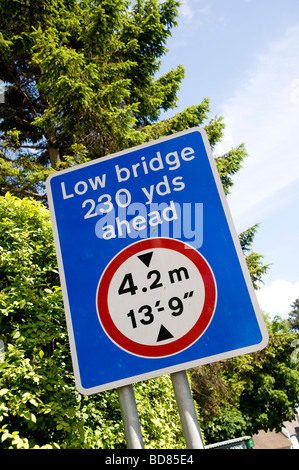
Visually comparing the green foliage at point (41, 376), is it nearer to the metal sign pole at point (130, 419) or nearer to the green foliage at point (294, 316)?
the metal sign pole at point (130, 419)

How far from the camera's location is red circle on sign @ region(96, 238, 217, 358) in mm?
1414

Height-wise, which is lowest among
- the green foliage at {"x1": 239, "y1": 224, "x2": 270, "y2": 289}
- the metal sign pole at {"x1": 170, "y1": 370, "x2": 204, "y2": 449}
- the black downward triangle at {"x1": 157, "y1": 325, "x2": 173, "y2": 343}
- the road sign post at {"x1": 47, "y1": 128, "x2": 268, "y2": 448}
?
the metal sign pole at {"x1": 170, "y1": 370, "x2": 204, "y2": 449}

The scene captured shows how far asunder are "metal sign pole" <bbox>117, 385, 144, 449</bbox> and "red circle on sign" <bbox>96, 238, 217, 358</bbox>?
0.52 feet

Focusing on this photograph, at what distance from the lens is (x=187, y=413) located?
1337 mm

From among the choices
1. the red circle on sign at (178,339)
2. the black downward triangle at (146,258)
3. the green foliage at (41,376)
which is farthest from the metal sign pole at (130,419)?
the green foliage at (41,376)

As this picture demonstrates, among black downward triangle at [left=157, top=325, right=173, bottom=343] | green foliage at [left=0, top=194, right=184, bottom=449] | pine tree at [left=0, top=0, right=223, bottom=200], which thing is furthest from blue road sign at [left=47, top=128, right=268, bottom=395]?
pine tree at [left=0, top=0, right=223, bottom=200]

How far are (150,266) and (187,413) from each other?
1.88 feet

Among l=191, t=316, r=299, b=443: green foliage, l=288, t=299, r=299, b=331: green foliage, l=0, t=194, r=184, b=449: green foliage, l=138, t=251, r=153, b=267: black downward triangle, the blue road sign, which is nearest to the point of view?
the blue road sign

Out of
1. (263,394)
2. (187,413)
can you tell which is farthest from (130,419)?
(263,394)

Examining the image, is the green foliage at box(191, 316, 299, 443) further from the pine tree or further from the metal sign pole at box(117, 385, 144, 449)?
the metal sign pole at box(117, 385, 144, 449)

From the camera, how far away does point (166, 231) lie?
1.55 metres

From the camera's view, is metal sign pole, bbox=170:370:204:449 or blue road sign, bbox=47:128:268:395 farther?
blue road sign, bbox=47:128:268:395
